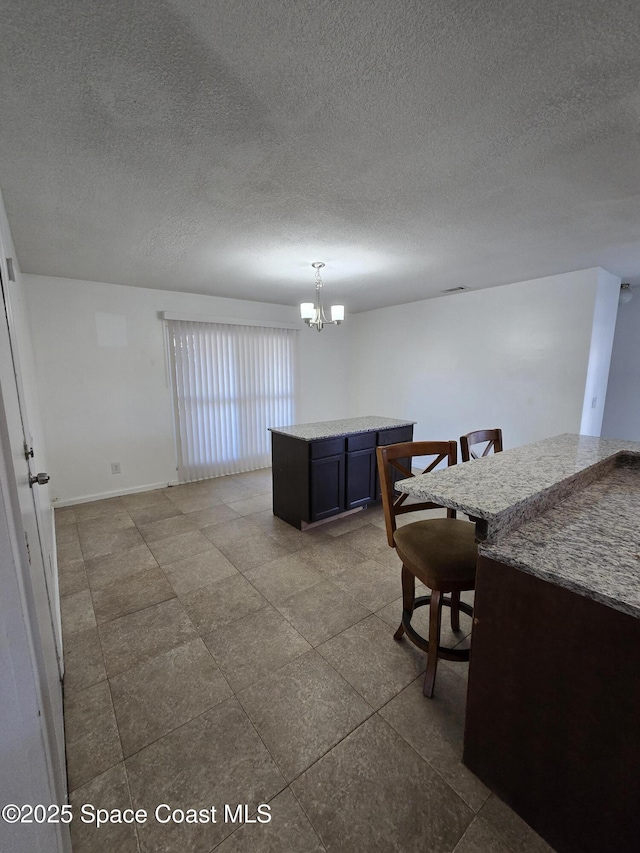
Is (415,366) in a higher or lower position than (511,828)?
higher

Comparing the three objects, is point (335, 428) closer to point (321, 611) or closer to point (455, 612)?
point (321, 611)

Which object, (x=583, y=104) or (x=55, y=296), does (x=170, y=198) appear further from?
(x=55, y=296)

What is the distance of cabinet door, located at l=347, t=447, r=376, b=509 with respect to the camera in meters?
3.26

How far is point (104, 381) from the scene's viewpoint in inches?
150

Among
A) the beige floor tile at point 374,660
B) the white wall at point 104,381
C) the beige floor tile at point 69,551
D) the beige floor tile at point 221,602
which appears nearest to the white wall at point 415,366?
the white wall at point 104,381

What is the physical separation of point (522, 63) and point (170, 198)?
5.56ft

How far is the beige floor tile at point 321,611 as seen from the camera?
A: 1.90 metres

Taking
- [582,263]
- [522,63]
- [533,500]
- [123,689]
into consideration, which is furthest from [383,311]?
[123,689]

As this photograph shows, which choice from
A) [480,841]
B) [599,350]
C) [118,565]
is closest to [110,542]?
[118,565]

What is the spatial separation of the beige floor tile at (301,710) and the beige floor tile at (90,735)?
51 cm

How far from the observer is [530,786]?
3.46 feet

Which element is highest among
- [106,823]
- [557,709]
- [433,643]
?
[557,709]

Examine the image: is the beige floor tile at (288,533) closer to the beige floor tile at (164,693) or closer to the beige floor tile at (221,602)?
the beige floor tile at (221,602)

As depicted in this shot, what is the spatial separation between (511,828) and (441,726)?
0.34 metres
